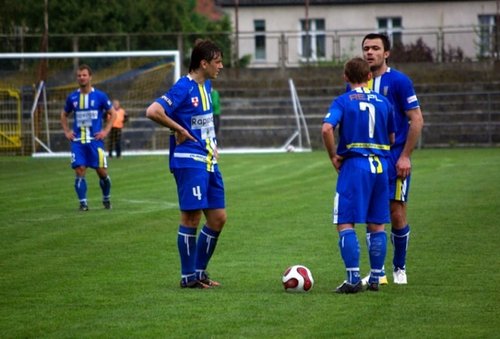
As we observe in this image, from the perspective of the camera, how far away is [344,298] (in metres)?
9.26

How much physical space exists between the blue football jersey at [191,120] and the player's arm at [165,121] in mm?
54

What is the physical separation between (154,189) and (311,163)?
8458 millimetres

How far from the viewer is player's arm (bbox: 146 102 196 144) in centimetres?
974

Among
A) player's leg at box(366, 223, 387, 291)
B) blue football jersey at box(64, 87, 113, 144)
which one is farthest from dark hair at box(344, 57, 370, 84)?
blue football jersey at box(64, 87, 113, 144)

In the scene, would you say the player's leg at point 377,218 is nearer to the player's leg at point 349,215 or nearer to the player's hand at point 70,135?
the player's leg at point 349,215

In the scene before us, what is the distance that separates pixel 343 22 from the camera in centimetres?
5447

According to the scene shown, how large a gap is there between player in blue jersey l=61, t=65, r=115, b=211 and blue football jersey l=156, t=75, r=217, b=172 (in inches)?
320

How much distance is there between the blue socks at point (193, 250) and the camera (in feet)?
32.9

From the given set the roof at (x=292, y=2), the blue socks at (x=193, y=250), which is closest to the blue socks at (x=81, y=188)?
the blue socks at (x=193, y=250)

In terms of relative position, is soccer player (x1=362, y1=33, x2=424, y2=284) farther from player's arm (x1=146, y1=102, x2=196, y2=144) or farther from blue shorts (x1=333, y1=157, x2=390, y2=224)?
player's arm (x1=146, y1=102, x2=196, y2=144)

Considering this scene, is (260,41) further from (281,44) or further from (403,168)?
(403,168)

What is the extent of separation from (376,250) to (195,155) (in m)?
1.72

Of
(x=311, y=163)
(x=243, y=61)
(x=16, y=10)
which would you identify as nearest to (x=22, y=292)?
(x=311, y=163)

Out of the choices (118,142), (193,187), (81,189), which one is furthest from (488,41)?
(193,187)
